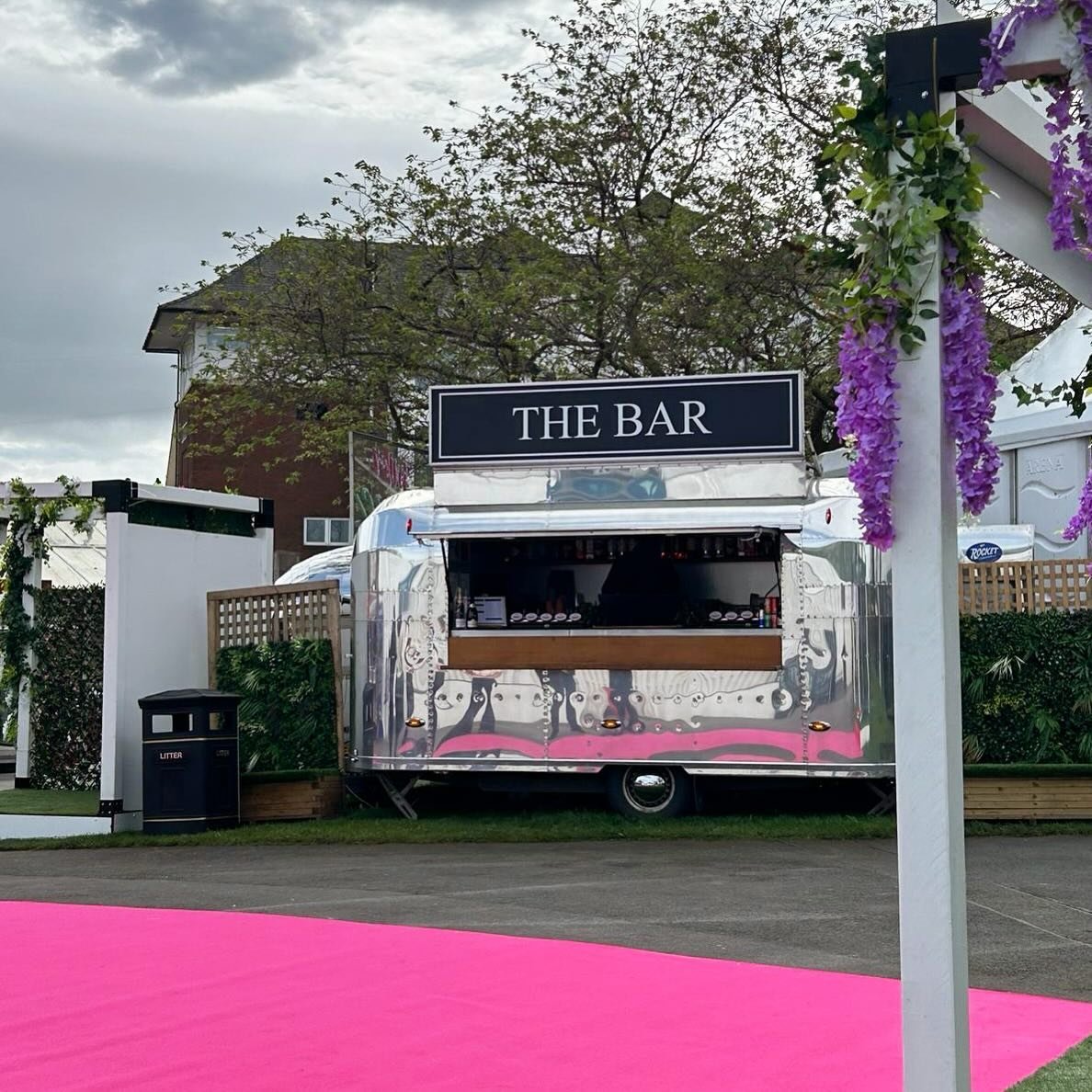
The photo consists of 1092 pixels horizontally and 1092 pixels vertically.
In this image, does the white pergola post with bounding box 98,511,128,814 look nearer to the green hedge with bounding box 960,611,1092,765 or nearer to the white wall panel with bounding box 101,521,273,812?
the white wall panel with bounding box 101,521,273,812

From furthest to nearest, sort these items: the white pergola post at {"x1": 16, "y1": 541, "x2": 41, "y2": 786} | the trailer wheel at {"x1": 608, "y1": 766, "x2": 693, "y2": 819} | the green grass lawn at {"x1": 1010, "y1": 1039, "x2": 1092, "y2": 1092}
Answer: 1. the white pergola post at {"x1": 16, "y1": 541, "x2": 41, "y2": 786}
2. the trailer wheel at {"x1": 608, "y1": 766, "x2": 693, "y2": 819}
3. the green grass lawn at {"x1": 1010, "y1": 1039, "x2": 1092, "y2": 1092}

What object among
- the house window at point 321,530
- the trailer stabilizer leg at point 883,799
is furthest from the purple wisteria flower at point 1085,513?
the house window at point 321,530

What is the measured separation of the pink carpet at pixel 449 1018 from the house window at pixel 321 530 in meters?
36.4

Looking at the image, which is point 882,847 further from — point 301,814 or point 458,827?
point 301,814

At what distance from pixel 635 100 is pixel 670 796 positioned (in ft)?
37.5

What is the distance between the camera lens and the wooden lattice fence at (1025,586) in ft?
43.7

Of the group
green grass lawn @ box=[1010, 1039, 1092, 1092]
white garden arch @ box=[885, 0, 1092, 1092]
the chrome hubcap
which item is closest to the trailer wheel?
the chrome hubcap

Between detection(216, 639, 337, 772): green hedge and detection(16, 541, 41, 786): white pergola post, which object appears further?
detection(16, 541, 41, 786): white pergola post

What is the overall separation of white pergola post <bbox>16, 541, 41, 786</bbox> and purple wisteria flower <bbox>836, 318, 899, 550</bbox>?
43.4 ft

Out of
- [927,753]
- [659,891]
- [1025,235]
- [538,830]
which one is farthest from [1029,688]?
[927,753]

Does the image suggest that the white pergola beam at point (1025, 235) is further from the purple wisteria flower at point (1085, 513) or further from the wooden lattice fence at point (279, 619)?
the wooden lattice fence at point (279, 619)

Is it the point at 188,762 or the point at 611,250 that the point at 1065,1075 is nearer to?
the point at 188,762

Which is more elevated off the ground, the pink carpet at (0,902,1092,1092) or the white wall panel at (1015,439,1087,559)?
the white wall panel at (1015,439,1087,559)

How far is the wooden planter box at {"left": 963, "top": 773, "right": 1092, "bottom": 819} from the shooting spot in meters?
12.9
